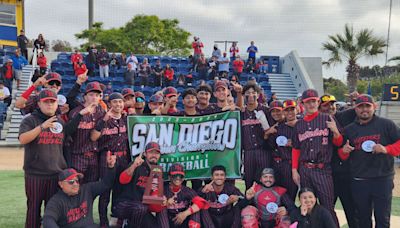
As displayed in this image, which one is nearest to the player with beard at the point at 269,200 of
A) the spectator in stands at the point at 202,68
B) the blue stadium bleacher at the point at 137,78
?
the blue stadium bleacher at the point at 137,78

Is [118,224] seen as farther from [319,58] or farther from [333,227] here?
[319,58]

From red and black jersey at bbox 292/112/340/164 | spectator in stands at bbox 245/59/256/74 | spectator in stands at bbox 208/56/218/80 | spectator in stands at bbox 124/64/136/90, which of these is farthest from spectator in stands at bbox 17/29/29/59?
red and black jersey at bbox 292/112/340/164

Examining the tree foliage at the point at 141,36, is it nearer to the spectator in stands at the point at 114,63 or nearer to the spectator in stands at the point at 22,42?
the spectator in stands at the point at 22,42

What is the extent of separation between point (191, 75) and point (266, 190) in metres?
15.9

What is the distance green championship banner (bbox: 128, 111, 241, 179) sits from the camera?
6371 mm

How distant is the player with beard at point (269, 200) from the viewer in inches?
224

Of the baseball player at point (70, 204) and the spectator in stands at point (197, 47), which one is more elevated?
the spectator in stands at point (197, 47)

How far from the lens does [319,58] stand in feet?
84.5

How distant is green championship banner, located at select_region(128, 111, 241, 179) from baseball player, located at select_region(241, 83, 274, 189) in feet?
0.43

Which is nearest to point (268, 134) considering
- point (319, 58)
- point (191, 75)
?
point (191, 75)

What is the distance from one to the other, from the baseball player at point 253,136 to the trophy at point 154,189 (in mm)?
1374

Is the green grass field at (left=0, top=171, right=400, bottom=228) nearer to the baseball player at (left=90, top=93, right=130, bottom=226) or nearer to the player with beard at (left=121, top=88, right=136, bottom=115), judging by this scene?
the baseball player at (left=90, top=93, right=130, bottom=226)

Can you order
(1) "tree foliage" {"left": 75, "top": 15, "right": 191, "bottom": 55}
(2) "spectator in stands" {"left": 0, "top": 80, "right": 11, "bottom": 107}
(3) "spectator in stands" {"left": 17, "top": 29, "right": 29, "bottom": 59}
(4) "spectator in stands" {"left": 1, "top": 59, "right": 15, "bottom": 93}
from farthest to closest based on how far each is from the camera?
(1) "tree foliage" {"left": 75, "top": 15, "right": 191, "bottom": 55}
(3) "spectator in stands" {"left": 17, "top": 29, "right": 29, "bottom": 59}
(4) "spectator in stands" {"left": 1, "top": 59, "right": 15, "bottom": 93}
(2) "spectator in stands" {"left": 0, "top": 80, "right": 11, "bottom": 107}

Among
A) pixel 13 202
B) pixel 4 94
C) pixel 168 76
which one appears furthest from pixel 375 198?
pixel 4 94
